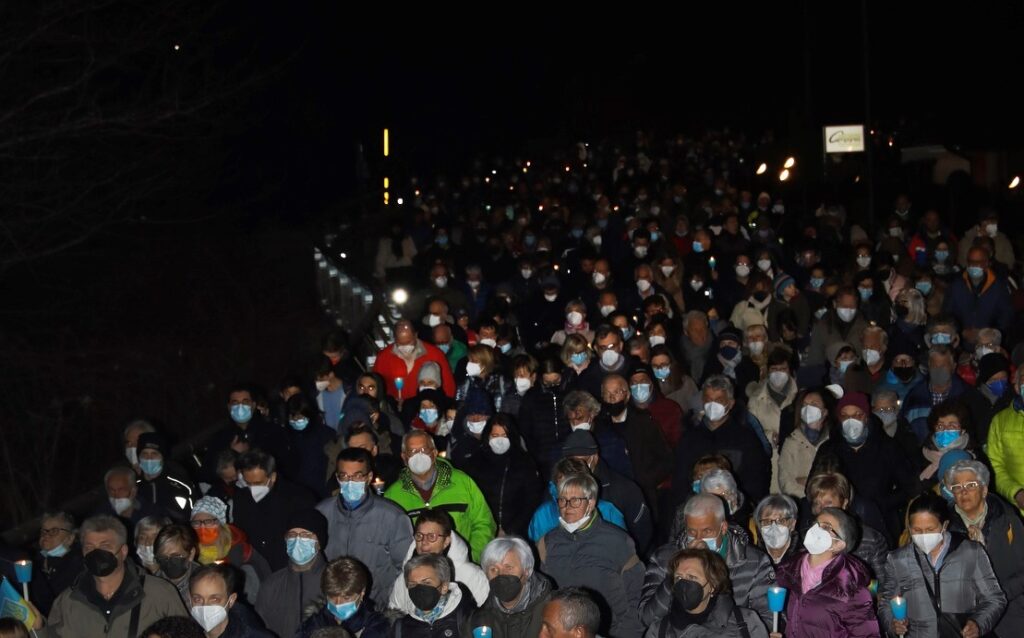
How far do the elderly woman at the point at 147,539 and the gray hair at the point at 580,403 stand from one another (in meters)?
2.98

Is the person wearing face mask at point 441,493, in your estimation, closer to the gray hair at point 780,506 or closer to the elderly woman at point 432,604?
the gray hair at point 780,506

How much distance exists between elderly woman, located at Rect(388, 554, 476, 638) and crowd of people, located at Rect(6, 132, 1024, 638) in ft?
A: 0.05

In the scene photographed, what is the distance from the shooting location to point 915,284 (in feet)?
53.4

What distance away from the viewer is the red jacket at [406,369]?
13305 millimetres

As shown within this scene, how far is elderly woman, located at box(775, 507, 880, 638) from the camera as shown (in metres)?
7.20

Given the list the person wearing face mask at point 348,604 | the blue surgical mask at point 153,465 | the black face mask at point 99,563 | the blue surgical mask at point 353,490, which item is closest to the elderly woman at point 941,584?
the person wearing face mask at point 348,604

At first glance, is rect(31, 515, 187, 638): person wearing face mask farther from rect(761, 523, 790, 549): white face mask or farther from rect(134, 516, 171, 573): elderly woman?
rect(761, 523, 790, 549): white face mask

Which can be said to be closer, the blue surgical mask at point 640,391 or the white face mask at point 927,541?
the white face mask at point 927,541

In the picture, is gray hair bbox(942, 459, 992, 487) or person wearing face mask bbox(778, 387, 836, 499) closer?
gray hair bbox(942, 459, 992, 487)

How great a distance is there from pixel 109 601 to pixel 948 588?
3.96 metres

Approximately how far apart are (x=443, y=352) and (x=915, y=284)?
4979 millimetres

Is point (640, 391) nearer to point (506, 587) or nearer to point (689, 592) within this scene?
point (506, 587)

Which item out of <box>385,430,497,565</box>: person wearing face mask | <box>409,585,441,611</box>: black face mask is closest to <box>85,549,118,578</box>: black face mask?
<box>409,585,441,611</box>: black face mask

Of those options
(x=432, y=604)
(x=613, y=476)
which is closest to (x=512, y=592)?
(x=432, y=604)
